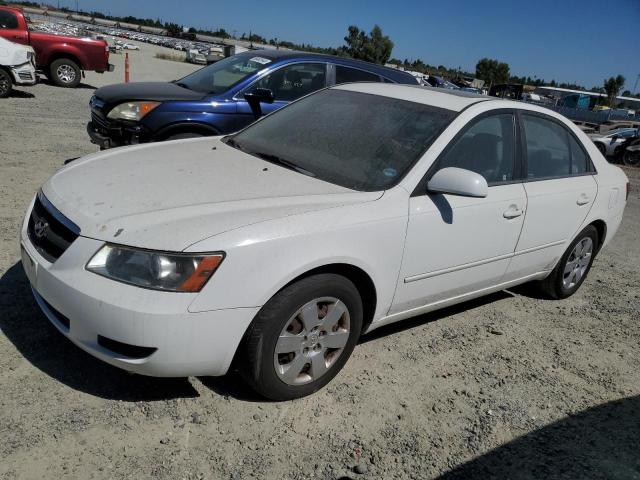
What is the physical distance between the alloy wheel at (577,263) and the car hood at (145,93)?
4042 millimetres

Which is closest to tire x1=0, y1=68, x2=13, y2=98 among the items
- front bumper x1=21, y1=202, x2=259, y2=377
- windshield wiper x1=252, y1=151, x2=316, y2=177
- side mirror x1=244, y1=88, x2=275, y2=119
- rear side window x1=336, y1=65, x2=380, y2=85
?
side mirror x1=244, y1=88, x2=275, y2=119

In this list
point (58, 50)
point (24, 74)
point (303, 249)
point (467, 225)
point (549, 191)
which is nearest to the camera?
point (303, 249)

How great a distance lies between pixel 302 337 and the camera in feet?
8.94

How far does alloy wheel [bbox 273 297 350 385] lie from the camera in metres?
2.67

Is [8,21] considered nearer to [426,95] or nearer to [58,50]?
[58,50]

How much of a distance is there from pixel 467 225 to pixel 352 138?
2.95 ft

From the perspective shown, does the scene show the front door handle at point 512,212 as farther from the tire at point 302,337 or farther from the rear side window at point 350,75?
the rear side window at point 350,75

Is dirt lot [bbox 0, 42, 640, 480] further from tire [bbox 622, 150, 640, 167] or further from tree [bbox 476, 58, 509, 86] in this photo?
tree [bbox 476, 58, 509, 86]

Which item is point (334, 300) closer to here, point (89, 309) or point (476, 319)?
point (89, 309)

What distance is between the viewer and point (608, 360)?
3822mm

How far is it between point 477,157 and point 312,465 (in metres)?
2.16

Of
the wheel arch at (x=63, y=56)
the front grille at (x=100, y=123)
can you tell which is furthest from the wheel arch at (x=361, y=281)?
the wheel arch at (x=63, y=56)

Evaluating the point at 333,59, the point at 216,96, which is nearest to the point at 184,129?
the point at 216,96

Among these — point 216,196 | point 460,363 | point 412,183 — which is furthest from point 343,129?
point 460,363
